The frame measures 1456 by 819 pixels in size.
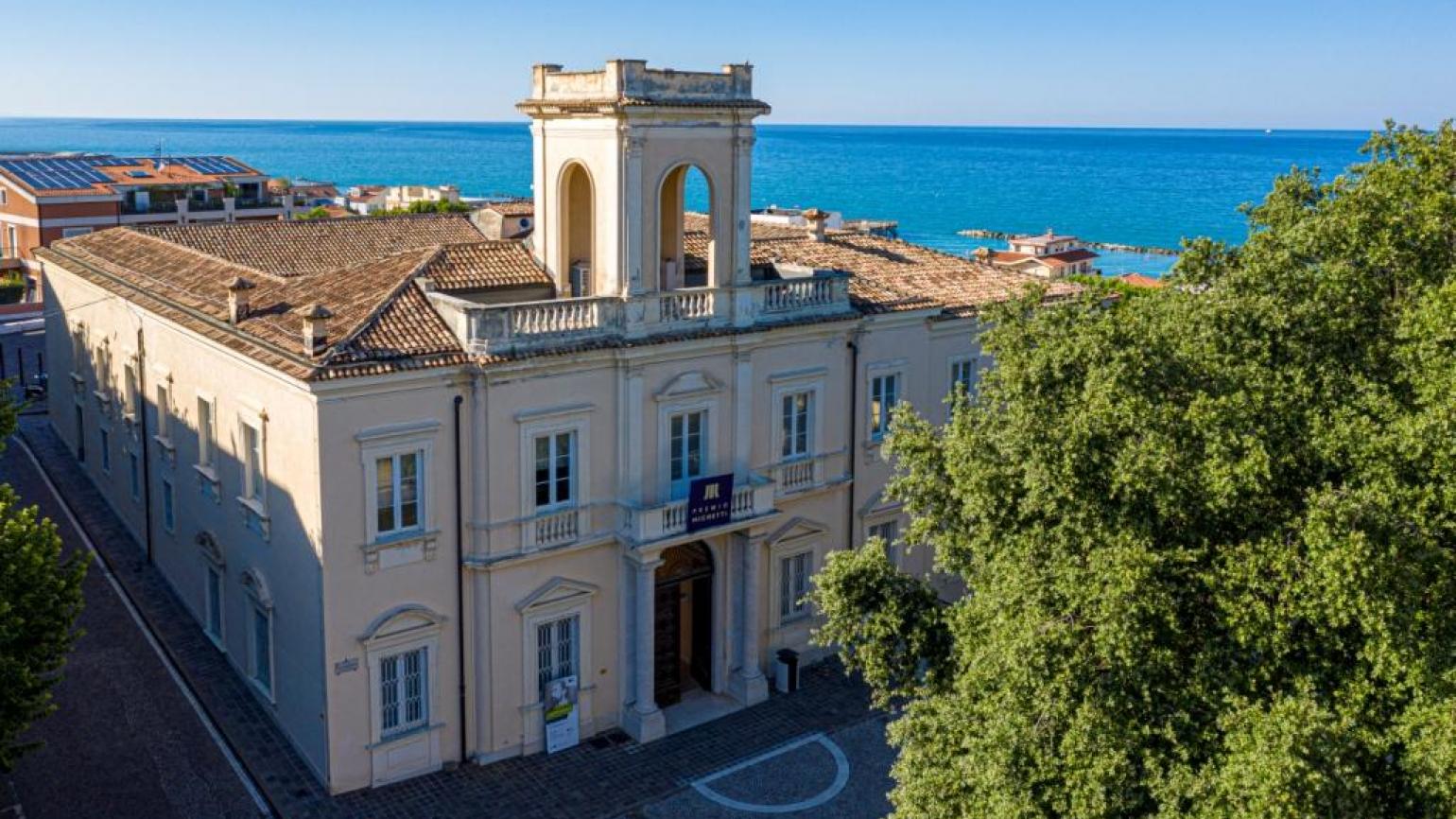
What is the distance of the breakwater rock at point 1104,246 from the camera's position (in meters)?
Result: 129

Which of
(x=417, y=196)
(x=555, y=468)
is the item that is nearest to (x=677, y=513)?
(x=555, y=468)

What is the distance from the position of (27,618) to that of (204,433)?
9573mm

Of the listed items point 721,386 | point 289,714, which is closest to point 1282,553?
point 721,386

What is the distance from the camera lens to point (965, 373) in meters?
34.1

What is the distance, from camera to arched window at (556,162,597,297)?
92.3 ft

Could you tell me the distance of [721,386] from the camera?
27.6 meters

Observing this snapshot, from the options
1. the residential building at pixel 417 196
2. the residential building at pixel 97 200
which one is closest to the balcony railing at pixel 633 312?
the residential building at pixel 97 200

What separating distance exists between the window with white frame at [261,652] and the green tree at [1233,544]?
1529 cm

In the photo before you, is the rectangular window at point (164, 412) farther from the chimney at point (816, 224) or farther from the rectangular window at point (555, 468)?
the chimney at point (816, 224)

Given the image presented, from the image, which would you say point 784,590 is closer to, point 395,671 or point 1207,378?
point 395,671

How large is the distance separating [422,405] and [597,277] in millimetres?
5106

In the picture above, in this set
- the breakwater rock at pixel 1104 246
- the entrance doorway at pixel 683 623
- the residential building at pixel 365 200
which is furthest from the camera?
the breakwater rock at pixel 1104 246

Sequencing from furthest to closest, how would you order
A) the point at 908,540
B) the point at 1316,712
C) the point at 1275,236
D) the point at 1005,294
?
A: the point at 1005,294 → the point at 908,540 → the point at 1275,236 → the point at 1316,712

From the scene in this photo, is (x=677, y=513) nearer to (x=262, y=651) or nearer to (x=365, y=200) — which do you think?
(x=262, y=651)
